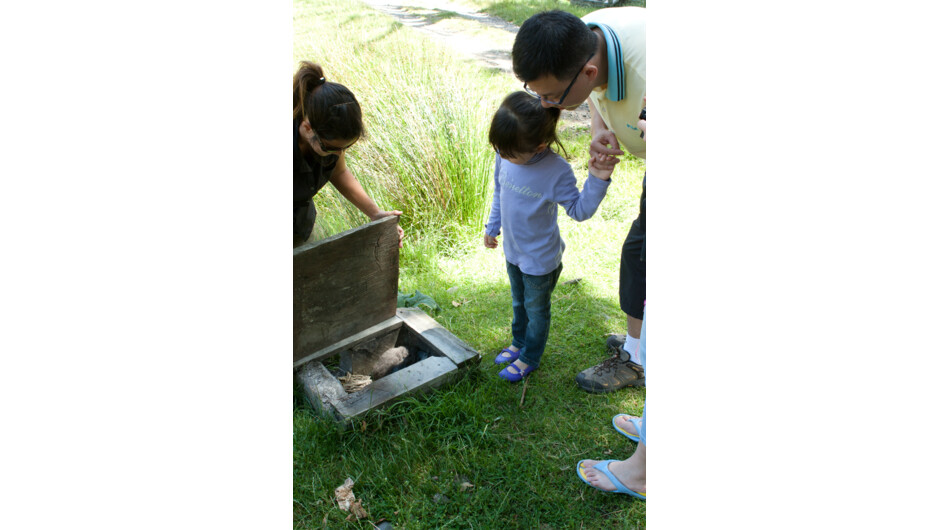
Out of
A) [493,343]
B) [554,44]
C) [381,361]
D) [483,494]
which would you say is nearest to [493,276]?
[493,343]

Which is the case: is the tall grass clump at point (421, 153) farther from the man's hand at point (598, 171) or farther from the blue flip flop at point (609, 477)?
the blue flip flop at point (609, 477)

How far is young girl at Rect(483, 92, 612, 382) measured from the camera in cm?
256

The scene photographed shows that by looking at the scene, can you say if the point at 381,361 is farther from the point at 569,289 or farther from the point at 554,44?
the point at 554,44

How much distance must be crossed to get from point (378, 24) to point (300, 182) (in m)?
5.26

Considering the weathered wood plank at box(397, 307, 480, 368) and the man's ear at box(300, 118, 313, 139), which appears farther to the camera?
the weathered wood plank at box(397, 307, 480, 368)

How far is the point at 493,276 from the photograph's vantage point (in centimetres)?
436

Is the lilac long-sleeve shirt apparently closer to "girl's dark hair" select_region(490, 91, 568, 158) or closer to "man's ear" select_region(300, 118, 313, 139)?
"girl's dark hair" select_region(490, 91, 568, 158)

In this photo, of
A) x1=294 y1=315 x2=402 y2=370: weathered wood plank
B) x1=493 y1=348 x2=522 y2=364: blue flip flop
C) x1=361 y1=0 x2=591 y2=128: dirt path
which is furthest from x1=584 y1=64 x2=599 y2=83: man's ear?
x1=361 y1=0 x2=591 y2=128: dirt path

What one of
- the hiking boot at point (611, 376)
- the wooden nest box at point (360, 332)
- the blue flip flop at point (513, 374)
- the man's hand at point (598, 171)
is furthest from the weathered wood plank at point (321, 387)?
the man's hand at point (598, 171)

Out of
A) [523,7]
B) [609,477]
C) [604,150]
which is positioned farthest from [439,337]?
Result: [523,7]

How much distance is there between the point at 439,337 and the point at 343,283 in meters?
0.63

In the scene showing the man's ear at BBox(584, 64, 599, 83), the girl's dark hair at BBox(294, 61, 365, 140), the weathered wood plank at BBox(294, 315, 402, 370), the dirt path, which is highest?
the man's ear at BBox(584, 64, 599, 83)

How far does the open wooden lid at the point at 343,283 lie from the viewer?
109 inches

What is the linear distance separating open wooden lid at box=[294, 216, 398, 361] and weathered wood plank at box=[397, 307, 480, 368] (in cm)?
21
